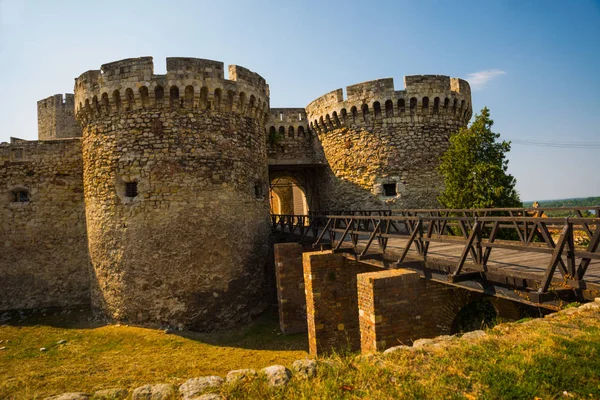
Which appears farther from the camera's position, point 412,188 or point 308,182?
point 308,182

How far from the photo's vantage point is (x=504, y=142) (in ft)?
41.5

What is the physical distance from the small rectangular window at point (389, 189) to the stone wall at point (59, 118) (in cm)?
1700

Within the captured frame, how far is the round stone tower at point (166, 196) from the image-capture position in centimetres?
1134

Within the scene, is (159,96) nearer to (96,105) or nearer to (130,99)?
(130,99)

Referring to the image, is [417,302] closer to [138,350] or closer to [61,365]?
[138,350]

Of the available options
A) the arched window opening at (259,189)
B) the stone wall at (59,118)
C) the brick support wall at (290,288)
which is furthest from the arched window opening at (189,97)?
the stone wall at (59,118)

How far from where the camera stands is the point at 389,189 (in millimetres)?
15812

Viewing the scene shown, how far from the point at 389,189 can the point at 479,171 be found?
401 cm

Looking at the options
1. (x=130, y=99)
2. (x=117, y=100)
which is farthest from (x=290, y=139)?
(x=117, y=100)

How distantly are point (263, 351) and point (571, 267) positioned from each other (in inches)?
307

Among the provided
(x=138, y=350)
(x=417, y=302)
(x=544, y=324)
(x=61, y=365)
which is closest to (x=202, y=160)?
(x=138, y=350)

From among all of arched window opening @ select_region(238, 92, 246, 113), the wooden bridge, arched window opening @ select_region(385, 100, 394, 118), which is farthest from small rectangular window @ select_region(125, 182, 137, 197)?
arched window opening @ select_region(385, 100, 394, 118)

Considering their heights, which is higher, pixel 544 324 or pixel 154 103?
pixel 154 103

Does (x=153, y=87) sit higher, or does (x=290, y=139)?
(x=153, y=87)
